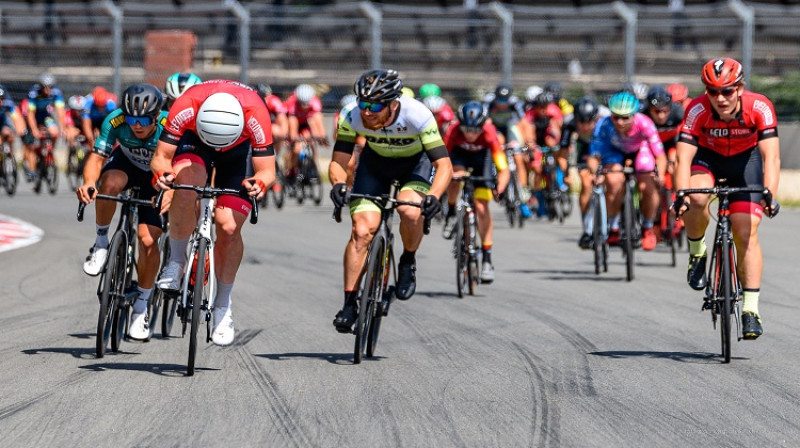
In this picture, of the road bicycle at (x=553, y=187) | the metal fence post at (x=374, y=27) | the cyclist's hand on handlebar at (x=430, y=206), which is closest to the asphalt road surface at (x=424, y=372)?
the cyclist's hand on handlebar at (x=430, y=206)

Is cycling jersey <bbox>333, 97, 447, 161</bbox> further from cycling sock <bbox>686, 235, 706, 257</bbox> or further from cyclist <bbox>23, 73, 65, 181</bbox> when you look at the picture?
cyclist <bbox>23, 73, 65, 181</bbox>

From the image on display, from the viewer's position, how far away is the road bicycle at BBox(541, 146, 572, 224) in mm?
19938

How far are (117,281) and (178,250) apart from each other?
20.5 inches

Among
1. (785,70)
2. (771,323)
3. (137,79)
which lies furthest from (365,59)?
(771,323)

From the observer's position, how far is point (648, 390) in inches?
295

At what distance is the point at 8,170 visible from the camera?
2339 centimetres

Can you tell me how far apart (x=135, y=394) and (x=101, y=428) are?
33.4 inches

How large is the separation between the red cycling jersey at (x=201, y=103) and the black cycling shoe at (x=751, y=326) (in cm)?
304

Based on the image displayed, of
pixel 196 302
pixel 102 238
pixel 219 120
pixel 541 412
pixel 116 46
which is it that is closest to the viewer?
pixel 541 412

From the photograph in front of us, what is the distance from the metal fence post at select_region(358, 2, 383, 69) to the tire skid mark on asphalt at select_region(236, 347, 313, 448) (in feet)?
59.2

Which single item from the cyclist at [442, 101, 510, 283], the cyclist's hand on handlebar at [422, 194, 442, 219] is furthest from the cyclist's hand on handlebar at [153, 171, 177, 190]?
the cyclist at [442, 101, 510, 283]

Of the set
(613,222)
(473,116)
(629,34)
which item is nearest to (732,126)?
(473,116)

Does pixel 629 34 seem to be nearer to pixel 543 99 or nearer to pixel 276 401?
pixel 543 99

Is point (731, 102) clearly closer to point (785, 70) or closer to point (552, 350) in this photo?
point (552, 350)
